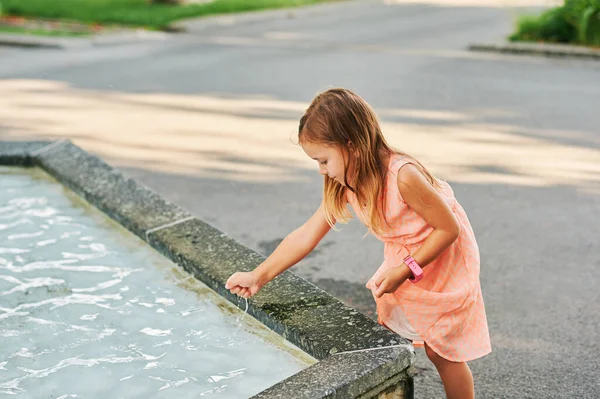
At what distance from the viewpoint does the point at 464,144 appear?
23.2 ft

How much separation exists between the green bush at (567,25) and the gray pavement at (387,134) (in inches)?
26.4

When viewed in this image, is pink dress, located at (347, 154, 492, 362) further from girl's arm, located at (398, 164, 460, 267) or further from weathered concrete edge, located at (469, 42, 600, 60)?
weathered concrete edge, located at (469, 42, 600, 60)

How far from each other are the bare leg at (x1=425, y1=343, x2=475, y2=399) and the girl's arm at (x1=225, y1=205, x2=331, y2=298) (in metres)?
0.59

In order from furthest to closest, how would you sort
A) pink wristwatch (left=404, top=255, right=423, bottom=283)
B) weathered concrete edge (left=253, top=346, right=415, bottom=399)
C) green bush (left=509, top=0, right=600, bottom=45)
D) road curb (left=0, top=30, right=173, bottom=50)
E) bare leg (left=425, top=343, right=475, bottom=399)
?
road curb (left=0, top=30, right=173, bottom=50), green bush (left=509, top=0, right=600, bottom=45), bare leg (left=425, top=343, right=475, bottom=399), pink wristwatch (left=404, top=255, right=423, bottom=283), weathered concrete edge (left=253, top=346, right=415, bottom=399)

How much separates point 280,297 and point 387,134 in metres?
4.43

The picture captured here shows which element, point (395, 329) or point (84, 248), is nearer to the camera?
point (395, 329)

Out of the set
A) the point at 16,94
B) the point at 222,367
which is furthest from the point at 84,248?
the point at 16,94

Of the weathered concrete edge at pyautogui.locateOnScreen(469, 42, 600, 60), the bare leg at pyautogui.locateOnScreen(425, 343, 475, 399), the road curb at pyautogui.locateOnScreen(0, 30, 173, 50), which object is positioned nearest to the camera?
the bare leg at pyautogui.locateOnScreen(425, 343, 475, 399)

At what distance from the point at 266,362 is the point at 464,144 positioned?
4430 mm

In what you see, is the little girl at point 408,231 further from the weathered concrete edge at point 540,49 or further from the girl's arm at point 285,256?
the weathered concrete edge at point 540,49

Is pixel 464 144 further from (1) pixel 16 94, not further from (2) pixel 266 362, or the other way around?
(1) pixel 16 94

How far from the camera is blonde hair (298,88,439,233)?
269 centimetres

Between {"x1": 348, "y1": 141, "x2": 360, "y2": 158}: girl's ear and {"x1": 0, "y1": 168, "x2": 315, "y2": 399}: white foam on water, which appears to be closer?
{"x1": 348, "y1": 141, "x2": 360, "y2": 158}: girl's ear

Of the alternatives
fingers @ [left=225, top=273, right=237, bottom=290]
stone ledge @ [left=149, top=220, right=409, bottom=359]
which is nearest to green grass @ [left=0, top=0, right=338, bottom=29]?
stone ledge @ [left=149, top=220, right=409, bottom=359]
